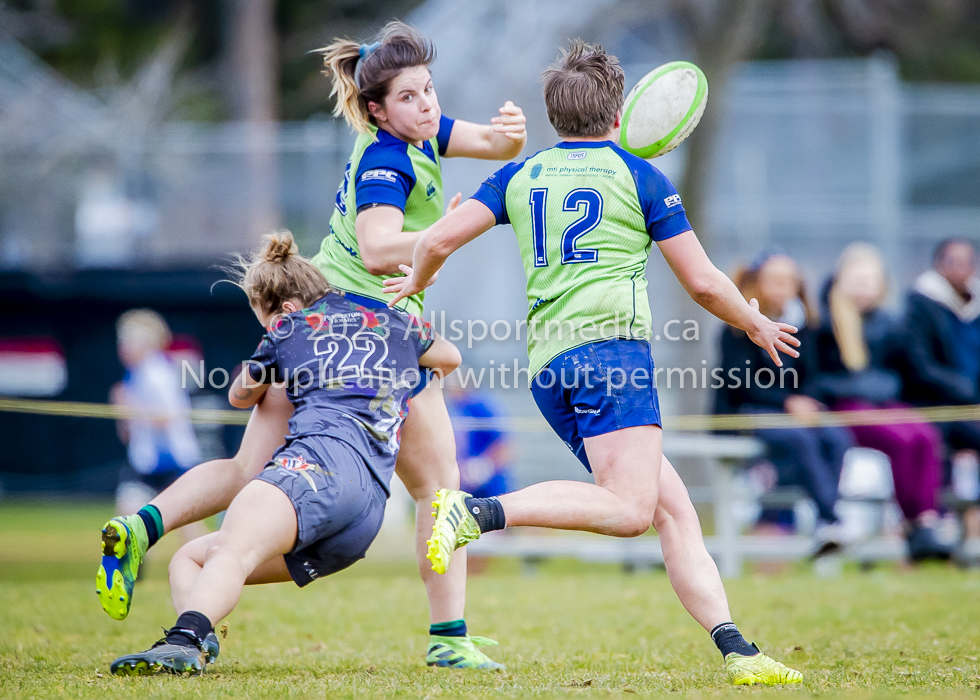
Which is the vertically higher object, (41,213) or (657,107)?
(41,213)

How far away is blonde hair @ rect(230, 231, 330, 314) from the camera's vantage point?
393 cm

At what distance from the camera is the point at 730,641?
3496 mm

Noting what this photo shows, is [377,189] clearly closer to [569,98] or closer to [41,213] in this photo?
[569,98]

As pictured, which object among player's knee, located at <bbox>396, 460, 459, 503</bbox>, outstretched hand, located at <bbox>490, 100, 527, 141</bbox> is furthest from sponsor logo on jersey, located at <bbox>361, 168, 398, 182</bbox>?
player's knee, located at <bbox>396, 460, 459, 503</bbox>

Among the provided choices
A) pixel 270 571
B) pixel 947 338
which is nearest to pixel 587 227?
pixel 270 571

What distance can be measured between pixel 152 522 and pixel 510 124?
2.02 metres

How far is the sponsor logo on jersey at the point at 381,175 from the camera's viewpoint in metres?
3.87

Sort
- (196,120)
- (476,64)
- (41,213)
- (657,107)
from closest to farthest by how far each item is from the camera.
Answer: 1. (657,107)
2. (476,64)
3. (41,213)
4. (196,120)

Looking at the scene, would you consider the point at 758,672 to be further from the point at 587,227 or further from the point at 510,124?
the point at 510,124

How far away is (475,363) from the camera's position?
1412cm

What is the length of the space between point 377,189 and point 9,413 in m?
14.1

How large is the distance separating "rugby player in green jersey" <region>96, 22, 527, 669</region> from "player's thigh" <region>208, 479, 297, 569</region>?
18.5 inches

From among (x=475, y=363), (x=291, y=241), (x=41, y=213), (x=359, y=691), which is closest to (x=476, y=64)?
(x=475, y=363)

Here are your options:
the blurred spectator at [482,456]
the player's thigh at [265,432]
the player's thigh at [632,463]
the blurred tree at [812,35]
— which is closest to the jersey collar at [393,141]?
the player's thigh at [265,432]
